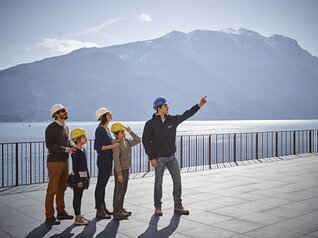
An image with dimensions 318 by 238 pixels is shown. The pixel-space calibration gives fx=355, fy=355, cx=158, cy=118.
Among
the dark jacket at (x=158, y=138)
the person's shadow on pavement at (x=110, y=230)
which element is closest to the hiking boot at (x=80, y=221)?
the person's shadow on pavement at (x=110, y=230)

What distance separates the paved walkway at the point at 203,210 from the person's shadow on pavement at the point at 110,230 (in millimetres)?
15

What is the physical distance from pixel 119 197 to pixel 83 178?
82 centimetres

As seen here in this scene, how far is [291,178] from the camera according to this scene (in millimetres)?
10133

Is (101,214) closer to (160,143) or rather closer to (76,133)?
(76,133)

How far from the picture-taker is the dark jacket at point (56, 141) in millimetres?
5773

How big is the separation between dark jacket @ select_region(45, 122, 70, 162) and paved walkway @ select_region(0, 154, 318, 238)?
110 cm

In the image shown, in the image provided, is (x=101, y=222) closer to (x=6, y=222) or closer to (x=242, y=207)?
(x=6, y=222)

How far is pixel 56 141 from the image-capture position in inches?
231

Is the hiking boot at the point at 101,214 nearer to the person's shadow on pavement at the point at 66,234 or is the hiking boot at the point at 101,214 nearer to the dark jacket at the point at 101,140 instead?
the person's shadow on pavement at the point at 66,234

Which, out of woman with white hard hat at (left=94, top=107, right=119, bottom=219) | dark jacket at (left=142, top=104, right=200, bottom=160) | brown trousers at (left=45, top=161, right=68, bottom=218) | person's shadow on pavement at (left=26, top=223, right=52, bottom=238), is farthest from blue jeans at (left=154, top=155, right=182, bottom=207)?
person's shadow on pavement at (left=26, top=223, right=52, bottom=238)

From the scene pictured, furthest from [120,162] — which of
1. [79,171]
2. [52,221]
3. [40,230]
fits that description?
[40,230]

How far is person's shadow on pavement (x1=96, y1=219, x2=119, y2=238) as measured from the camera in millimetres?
5138

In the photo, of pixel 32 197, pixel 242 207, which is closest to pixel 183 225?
pixel 242 207

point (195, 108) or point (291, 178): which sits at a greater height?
point (195, 108)
